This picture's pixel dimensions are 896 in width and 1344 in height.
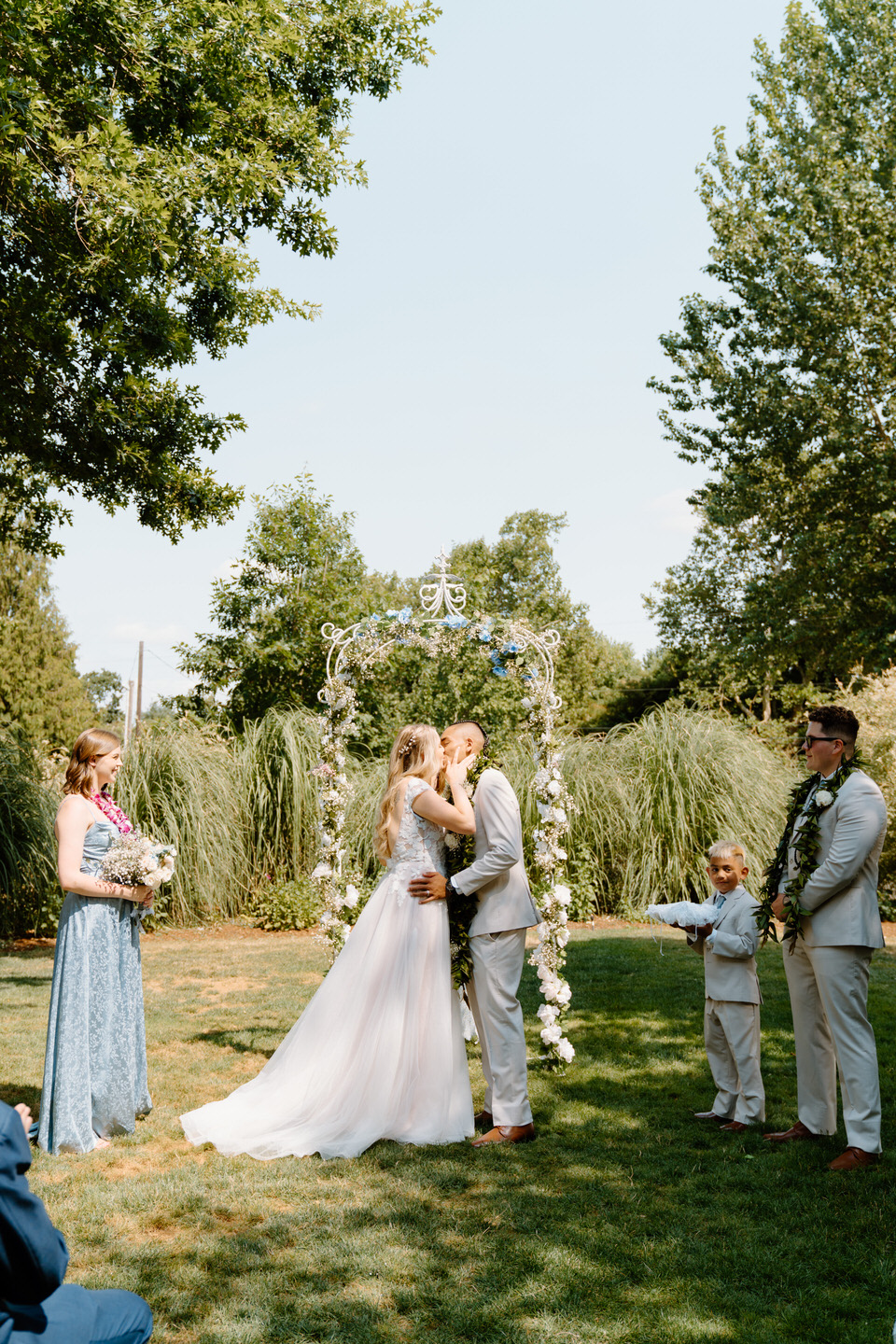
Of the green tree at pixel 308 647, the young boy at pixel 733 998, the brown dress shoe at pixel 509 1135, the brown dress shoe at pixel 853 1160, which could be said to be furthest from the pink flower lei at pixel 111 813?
the green tree at pixel 308 647

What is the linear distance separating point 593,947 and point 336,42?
10.3m

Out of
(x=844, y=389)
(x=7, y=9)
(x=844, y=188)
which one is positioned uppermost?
(x=844, y=188)

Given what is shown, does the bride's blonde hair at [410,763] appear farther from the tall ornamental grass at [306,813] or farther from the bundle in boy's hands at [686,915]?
the tall ornamental grass at [306,813]

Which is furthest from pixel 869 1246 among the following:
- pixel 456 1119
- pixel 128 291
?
pixel 128 291

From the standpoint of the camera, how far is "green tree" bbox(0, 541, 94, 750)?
3228 centimetres

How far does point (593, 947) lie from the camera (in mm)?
11234

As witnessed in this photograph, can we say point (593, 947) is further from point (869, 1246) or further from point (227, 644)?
point (227, 644)

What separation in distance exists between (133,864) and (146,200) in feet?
18.6

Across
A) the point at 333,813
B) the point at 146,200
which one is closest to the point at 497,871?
the point at 333,813

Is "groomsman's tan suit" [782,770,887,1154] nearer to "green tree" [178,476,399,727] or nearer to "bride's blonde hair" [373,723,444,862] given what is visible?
"bride's blonde hair" [373,723,444,862]

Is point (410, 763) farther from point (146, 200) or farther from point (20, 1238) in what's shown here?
Answer: point (146, 200)

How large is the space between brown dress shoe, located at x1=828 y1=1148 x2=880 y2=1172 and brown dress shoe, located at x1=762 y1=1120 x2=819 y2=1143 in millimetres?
456

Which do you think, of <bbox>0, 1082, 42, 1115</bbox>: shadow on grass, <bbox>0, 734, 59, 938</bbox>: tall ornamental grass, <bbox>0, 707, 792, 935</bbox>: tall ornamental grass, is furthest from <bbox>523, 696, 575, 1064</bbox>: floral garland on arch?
<bbox>0, 734, 59, 938</bbox>: tall ornamental grass

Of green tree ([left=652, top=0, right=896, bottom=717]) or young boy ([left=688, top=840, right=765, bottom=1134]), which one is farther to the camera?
green tree ([left=652, top=0, right=896, bottom=717])
